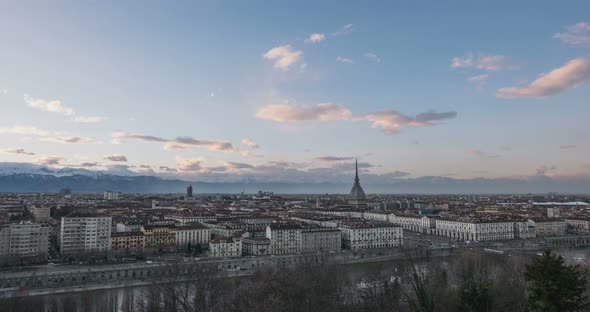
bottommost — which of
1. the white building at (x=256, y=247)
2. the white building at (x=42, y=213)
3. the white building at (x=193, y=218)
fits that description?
the white building at (x=256, y=247)

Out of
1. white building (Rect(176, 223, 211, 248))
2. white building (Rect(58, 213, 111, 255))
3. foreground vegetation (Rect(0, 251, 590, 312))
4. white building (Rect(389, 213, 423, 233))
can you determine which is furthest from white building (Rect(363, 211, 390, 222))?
foreground vegetation (Rect(0, 251, 590, 312))

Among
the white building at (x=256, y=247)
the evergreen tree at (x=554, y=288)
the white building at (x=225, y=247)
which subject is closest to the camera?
the evergreen tree at (x=554, y=288)

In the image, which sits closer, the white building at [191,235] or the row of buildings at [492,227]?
the white building at [191,235]

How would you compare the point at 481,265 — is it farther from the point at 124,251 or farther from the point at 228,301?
the point at 124,251

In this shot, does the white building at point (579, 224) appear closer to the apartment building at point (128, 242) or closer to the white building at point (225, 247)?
the white building at point (225, 247)

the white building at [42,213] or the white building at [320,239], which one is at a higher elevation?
the white building at [42,213]

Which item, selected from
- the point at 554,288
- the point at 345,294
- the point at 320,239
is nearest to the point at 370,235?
the point at 320,239

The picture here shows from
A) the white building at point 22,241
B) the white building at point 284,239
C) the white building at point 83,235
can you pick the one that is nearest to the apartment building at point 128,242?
the white building at point 83,235

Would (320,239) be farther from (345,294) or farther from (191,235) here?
(345,294)
